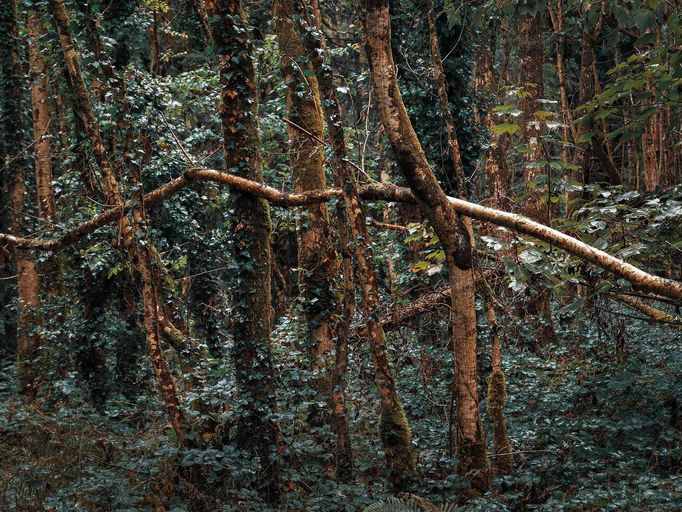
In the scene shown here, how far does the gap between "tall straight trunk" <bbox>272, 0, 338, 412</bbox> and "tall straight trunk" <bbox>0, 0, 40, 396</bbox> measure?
22.8ft

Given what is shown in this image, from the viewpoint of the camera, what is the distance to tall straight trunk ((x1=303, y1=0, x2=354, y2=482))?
6.76 m

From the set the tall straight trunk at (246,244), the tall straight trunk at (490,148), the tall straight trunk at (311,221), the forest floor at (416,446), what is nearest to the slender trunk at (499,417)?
the forest floor at (416,446)

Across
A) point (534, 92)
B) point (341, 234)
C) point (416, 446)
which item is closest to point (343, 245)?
point (341, 234)

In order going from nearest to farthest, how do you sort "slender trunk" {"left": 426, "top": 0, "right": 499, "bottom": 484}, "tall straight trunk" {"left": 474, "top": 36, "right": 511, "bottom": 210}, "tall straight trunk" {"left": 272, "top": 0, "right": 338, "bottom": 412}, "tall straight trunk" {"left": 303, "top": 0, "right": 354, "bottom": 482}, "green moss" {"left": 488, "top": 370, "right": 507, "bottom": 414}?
"slender trunk" {"left": 426, "top": 0, "right": 499, "bottom": 484} → "green moss" {"left": 488, "top": 370, "right": 507, "bottom": 414} → "tall straight trunk" {"left": 303, "top": 0, "right": 354, "bottom": 482} → "tall straight trunk" {"left": 272, "top": 0, "right": 338, "bottom": 412} → "tall straight trunk" {"left": 474, "top": 36, "right": 511, "bottom": 210}

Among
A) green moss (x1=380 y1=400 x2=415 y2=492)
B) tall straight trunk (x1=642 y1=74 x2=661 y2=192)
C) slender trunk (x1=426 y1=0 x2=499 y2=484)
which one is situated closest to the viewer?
slender trunk (x1=426 y1=0 x2=499 y2=484)

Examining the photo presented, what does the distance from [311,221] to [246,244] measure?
2512mm

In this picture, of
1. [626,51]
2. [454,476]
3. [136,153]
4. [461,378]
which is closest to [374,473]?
[454,476]

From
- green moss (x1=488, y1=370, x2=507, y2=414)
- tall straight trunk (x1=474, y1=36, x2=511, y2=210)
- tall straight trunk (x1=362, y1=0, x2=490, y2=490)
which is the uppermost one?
tall straight trunk (x1=474, y1=36, x2=511, y2=210)

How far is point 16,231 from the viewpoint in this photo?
48.4ft

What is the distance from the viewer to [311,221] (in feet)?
32.3

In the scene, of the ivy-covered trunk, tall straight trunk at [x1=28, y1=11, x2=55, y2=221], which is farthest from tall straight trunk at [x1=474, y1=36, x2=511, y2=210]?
tall straight trunk at [x1=28, y1=11, x2=55, y2=221]

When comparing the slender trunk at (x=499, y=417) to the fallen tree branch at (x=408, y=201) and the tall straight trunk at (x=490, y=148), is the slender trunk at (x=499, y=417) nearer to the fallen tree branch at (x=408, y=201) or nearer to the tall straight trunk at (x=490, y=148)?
the fallen tree branch at (x=408, y=201)

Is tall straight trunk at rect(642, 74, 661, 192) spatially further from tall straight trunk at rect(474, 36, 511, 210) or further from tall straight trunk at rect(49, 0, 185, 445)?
tall straight trunk at rect(49, 0, 185, 445)

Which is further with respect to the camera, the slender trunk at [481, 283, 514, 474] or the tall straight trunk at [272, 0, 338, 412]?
the tall straight trunk at [272, 0, 338, 412]
